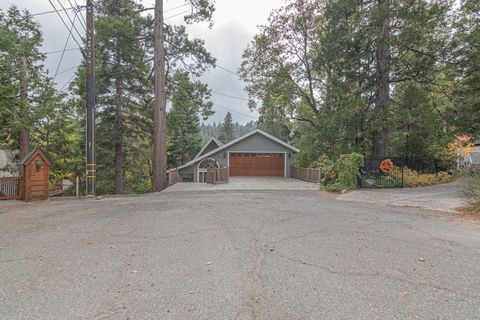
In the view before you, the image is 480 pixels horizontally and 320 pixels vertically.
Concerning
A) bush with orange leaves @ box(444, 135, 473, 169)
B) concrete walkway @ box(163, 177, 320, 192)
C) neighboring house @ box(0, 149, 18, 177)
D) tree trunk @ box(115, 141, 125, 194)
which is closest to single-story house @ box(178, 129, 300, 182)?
tree trunk @ box(115, 141, 125, 194)

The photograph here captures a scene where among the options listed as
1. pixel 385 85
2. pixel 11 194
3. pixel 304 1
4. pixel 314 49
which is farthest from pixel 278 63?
pixel 11 194

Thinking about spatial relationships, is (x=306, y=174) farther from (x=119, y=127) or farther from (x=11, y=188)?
(x=11, y=188)

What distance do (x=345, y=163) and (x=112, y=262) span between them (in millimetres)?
10960

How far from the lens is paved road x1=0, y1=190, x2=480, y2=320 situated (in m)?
2.39

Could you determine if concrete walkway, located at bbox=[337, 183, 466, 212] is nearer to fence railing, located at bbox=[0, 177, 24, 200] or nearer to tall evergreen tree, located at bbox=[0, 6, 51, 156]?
fence railing, located at bbox=[0, 177, 24, 200]

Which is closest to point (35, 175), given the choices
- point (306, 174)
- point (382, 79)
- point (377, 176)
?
point (377, 176)

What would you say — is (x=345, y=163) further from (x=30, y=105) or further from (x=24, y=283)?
(x=30, y=105)

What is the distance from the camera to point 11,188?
31.0 feet

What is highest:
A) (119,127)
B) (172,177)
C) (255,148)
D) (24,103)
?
(24,103)

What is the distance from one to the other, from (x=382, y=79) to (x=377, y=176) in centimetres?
499

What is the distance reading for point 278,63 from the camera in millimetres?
21000

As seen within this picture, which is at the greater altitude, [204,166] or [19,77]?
[19,77]

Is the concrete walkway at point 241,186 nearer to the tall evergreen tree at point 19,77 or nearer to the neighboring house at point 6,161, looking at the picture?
the tall evergreen tree at point 19,77

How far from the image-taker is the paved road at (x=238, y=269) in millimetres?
2387
